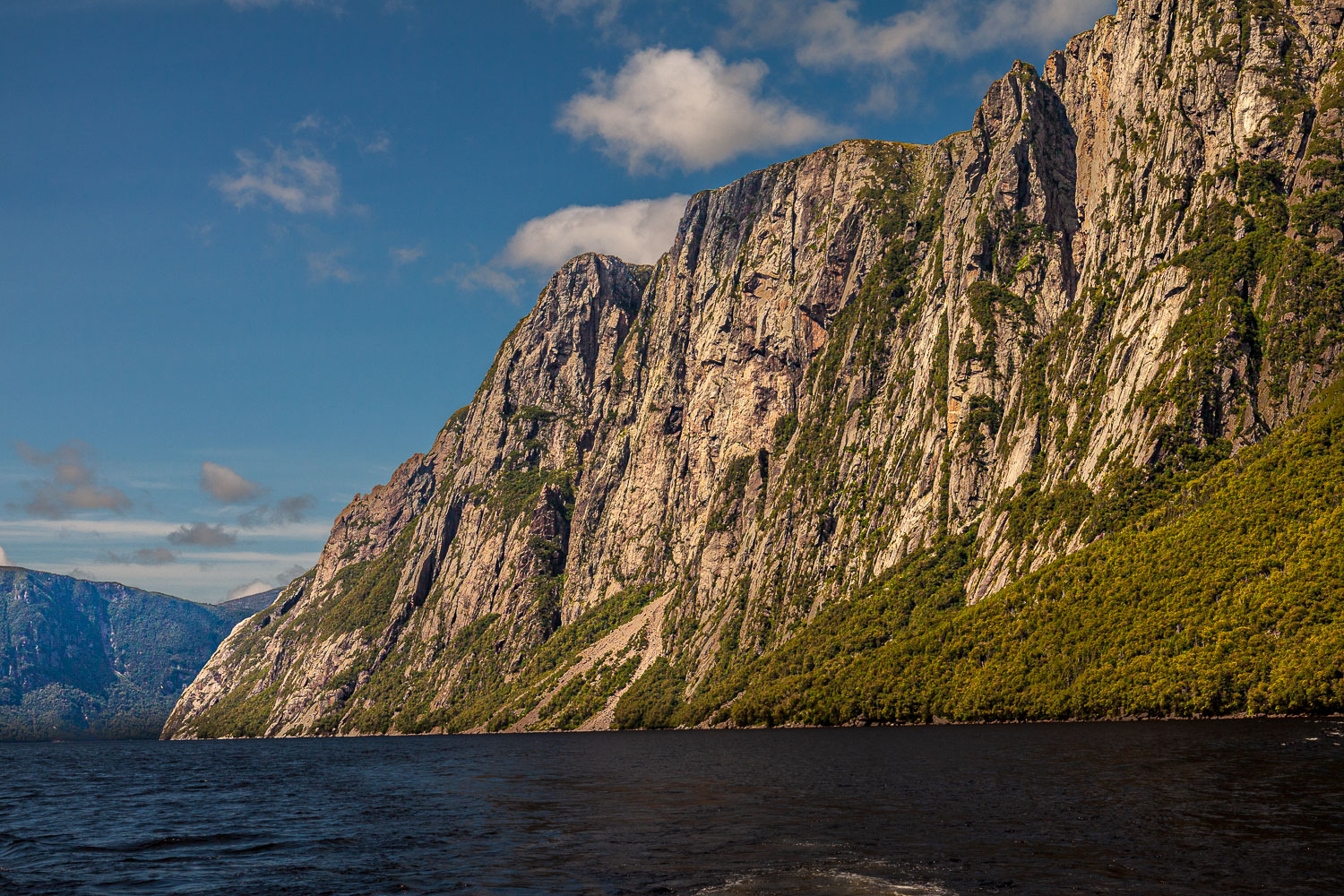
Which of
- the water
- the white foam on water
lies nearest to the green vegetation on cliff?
the water

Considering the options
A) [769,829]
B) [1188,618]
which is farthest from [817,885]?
[1188,618]

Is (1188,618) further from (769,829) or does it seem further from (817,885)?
(817,885)

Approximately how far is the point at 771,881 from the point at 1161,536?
158267 mm

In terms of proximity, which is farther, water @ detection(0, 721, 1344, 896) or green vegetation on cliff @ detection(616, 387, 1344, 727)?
green vegetation on cliff @ detection(616, 387, 1344, 727)

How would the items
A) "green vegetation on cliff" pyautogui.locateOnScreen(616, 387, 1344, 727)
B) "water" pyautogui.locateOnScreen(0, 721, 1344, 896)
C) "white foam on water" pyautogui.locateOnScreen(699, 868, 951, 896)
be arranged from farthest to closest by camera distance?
1. "green vegetation on cliff" pyautogui.locateOnScreen(616, 387, 1344, 727)
2. "water" pyautogui.locateOnScreen(0, 721, 1344, 896)
3. "white foam on water" pyautogui.locateOnScreen(699, 868, 951, 896)

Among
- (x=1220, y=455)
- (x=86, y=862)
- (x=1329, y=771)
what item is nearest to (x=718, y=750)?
(x=1329, y=771)

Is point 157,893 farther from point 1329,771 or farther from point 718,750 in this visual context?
point 718,750

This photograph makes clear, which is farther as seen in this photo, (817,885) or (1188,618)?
(1188,618)

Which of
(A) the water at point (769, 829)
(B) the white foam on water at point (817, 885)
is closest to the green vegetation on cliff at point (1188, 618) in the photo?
(A) the water at point (769, 829)

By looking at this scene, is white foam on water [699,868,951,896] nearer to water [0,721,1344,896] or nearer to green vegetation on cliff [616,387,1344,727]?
water [0,721,1344,896]

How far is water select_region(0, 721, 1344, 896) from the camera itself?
112 ft

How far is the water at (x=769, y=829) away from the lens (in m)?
34.0

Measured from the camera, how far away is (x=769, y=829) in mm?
47750

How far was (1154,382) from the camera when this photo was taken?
632 ft
